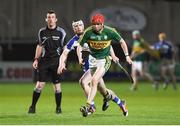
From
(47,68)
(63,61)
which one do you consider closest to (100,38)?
(63,61)

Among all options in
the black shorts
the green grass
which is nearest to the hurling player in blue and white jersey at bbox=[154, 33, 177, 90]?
the green grass

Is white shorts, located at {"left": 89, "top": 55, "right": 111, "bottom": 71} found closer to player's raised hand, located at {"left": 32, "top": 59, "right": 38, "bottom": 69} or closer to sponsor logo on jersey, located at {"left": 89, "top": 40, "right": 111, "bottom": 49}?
sponsor logo on jersey, located at {"left": 89, "top": 40, "right": 111, "bottom": 49}

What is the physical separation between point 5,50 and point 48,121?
25.8 m

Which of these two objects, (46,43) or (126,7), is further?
(126,7)

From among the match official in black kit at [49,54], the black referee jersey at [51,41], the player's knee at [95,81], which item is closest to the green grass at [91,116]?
the match official in black kit at [49,54]

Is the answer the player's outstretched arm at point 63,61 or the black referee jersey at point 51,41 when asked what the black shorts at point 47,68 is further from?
the player's outstretched arm at point 63,61

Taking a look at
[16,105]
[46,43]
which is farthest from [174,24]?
[46,43]

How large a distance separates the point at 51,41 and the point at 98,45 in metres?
1.64

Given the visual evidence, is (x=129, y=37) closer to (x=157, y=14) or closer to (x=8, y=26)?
(x=157, y=14)

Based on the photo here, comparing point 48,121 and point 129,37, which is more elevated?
point 48,121

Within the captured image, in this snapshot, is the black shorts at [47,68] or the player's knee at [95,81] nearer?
the player's knee at [95,81]

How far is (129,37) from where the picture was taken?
43781mm

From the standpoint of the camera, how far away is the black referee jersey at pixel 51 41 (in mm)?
18047

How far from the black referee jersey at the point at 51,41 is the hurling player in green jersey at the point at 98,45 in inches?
47.9
